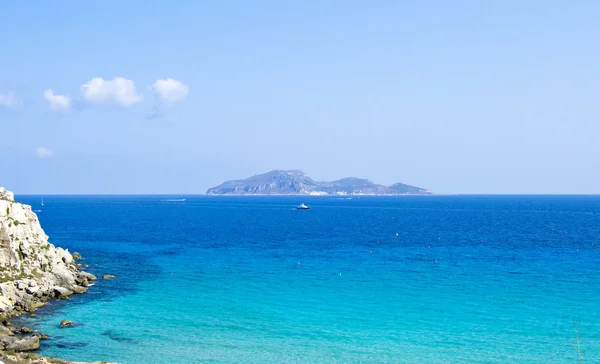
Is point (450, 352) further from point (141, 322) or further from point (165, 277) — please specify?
point (165, 277)

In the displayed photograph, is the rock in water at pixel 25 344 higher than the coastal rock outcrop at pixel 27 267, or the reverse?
the coastal rock outcrop at pixel 27 267

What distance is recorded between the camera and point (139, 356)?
42.0 m

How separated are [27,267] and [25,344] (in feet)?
75.9

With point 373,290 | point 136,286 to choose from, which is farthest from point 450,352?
point 136,286

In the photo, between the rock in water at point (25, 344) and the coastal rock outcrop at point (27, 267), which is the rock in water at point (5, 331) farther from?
the coastal rock outcrop at point (27, 267)

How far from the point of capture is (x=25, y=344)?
4194 cm

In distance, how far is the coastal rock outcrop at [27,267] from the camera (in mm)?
55109

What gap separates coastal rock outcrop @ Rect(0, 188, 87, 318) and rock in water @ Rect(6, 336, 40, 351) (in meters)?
10.4

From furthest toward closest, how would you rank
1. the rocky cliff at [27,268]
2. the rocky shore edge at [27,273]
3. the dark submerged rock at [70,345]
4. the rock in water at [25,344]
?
the rocky cliff at [27,268] → the rocky shore edge at [27,273] → the dark submerged rock at [70,345] → the rock in water at [25,344]

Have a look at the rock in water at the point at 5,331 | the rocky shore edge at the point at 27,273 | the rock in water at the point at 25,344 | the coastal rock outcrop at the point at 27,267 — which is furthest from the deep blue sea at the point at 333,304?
the rock in water at the point at 5,331

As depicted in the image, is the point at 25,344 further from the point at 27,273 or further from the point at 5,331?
the point at 27,273

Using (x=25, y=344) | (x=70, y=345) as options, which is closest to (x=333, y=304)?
(x=70, y=345)

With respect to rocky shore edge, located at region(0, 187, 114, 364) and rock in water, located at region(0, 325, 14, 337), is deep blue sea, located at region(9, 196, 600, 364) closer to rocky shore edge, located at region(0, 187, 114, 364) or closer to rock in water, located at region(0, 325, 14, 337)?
rocky shore edge, located at region(0, 187, 114, 364)

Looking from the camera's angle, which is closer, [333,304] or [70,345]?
[70,345]
